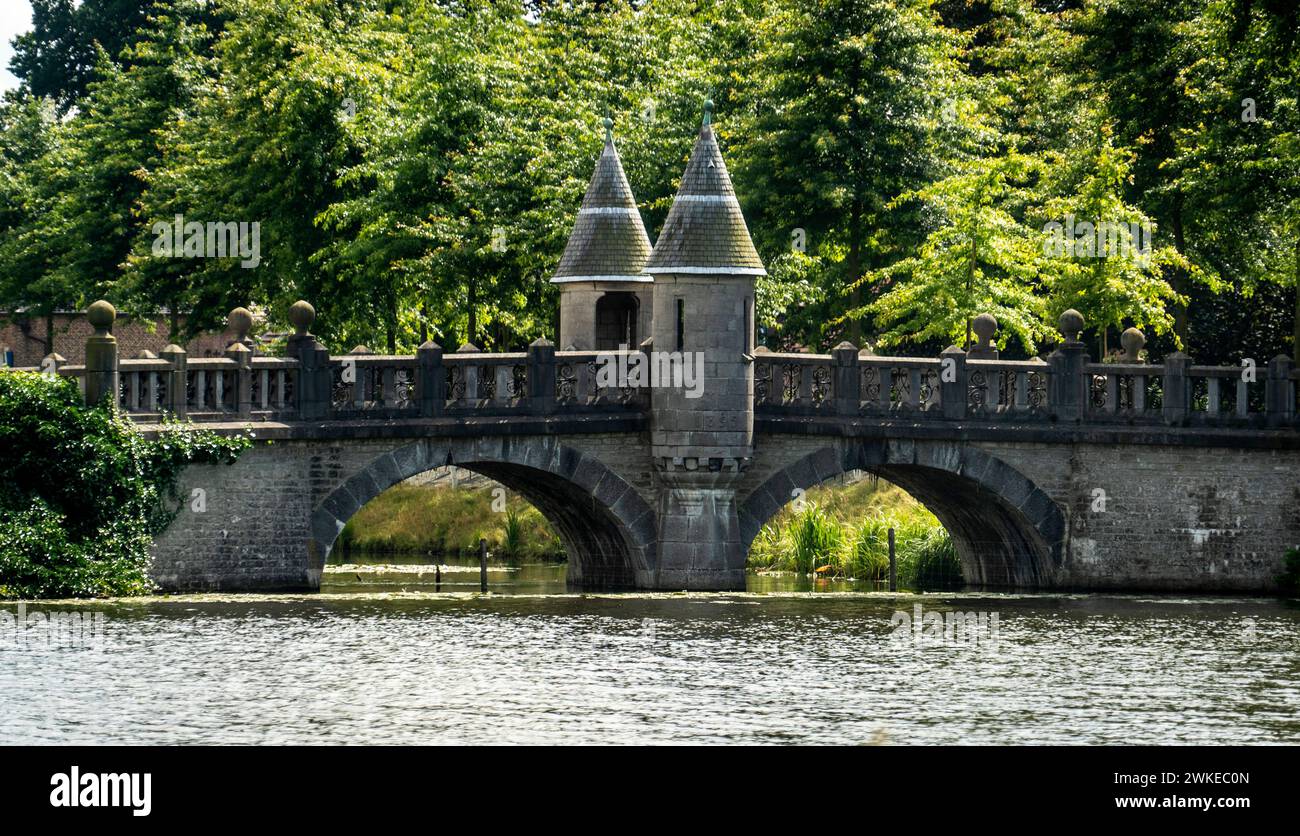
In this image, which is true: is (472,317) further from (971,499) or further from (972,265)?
(971,499)

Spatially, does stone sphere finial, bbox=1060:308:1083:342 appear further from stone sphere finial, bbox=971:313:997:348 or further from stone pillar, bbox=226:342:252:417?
stone pillar, bbox=226:342:252:417

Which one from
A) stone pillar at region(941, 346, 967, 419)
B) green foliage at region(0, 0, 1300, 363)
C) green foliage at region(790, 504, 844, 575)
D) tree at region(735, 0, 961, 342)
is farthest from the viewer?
tree at region(735, 0, 961, 342)

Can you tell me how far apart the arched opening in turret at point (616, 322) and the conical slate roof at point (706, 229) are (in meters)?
4.22

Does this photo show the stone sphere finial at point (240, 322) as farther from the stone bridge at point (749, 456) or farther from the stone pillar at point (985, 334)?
the stone pillar at point (985, 334)

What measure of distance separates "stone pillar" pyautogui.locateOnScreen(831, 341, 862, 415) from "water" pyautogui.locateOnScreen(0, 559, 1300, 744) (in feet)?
10.8

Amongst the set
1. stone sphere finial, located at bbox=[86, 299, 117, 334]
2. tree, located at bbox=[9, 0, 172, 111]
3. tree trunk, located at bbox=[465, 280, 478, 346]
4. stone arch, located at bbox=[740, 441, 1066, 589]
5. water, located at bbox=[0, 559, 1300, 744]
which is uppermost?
tree, located at bbox=[9, 0, 172, 111]

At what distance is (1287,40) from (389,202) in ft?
65.8

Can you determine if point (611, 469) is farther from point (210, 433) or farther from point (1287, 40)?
point (1287, 40)

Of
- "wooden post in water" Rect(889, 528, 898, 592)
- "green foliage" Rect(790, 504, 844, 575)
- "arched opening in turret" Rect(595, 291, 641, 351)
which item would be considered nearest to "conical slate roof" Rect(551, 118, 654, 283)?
"arched opening in turret" Rect(595, 291, 641, 351)

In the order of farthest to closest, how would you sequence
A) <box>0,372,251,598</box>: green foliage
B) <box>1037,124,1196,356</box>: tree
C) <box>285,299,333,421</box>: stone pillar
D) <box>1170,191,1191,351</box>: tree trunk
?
<box>1170,191,1191,351</box>: tree trunk → <box>1037,124,1196,356</box>: tree → <box>285,299,333,421</box>: stone pillar → <box>0,372,251,598</box>: green foliage

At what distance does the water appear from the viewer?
26.0 meters

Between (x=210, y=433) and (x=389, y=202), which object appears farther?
(x=389, y=202)

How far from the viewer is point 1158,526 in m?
41.0

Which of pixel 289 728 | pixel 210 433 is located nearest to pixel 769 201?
pixel 210 433
